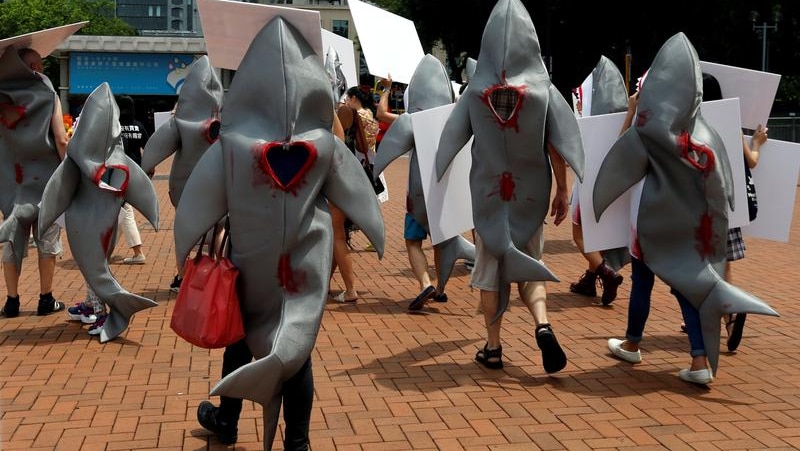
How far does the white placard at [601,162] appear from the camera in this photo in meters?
6.00

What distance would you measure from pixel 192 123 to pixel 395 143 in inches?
65.6

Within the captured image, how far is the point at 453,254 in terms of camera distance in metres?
7.99

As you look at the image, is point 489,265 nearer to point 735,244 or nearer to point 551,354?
point 551,354

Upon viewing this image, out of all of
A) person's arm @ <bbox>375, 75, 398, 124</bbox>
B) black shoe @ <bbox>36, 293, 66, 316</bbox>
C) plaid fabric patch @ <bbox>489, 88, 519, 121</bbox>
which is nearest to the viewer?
plaid fabric patch @ <bbox>489, 88, 519, 121</bbox>

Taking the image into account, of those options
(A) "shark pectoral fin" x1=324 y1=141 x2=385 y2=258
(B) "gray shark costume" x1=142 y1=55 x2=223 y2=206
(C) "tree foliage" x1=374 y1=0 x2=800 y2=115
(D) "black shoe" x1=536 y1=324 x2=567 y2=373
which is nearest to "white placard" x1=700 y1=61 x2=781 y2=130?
(D) "black shoe" x1=536 y1=324 x2=567 y2=373

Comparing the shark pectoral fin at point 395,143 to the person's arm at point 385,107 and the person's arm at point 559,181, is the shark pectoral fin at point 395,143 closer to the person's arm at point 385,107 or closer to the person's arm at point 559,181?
the person's arm at point 385,107

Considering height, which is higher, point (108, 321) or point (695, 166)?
point (695, 166)

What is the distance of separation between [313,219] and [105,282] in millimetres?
3047

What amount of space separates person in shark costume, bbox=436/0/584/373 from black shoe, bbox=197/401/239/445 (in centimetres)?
193

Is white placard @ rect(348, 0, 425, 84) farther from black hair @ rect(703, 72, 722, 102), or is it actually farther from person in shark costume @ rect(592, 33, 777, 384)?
person in shark costume @ rect(592, 33, 777, 384)

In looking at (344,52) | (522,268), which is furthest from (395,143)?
(344,52)

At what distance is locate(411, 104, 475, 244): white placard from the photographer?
6.76m

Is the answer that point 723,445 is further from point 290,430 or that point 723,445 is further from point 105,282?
point 105,282

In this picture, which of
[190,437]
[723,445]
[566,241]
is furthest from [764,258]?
[190,437]
